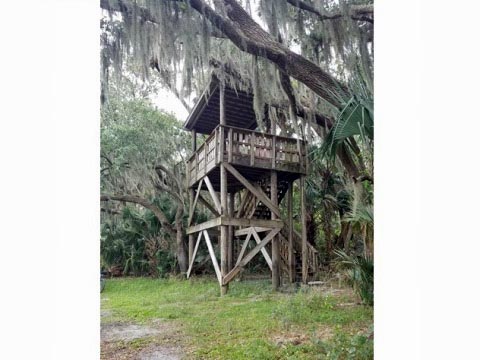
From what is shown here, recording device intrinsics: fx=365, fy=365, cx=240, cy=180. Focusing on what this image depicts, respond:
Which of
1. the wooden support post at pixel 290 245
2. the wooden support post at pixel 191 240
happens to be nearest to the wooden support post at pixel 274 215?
the wooden support post at pixel 290 245

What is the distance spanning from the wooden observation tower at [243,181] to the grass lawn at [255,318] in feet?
1.03

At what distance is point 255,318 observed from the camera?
202 cm

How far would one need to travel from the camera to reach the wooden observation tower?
2762 millimetres

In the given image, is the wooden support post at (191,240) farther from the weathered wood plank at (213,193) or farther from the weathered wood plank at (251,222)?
the weathered wood plank at (251,222)

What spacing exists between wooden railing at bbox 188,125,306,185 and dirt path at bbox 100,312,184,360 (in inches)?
58.1

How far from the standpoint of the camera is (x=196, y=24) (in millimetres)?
2268

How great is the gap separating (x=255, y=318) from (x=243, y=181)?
1.83 meters
